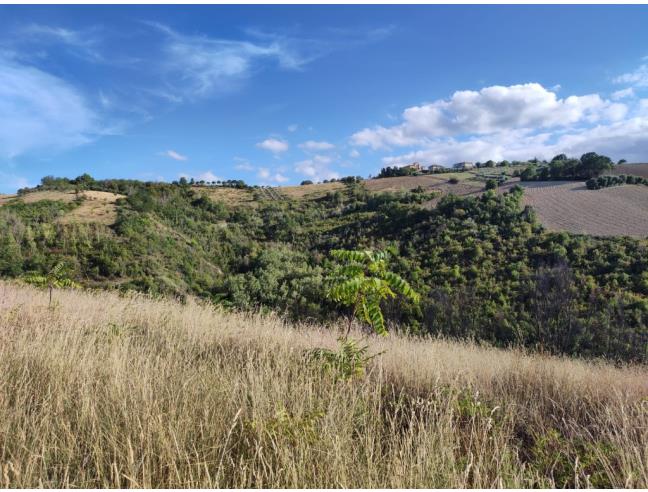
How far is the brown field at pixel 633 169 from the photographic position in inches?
1619

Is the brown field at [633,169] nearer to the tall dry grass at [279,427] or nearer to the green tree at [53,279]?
the tall dry grass at [279,427]

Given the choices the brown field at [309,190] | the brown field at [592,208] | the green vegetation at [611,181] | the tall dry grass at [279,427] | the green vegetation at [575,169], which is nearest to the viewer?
the tall dry grass at [279,427]

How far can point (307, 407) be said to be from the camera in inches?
114

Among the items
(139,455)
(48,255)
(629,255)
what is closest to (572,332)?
(629,255)

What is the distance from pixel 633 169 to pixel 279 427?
56.0 m

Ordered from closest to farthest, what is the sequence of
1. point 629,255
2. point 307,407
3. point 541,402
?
point 307,407, point 541,402, point 629,255

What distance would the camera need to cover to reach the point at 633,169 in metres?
43.4

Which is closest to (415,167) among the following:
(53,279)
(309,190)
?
(309,190)

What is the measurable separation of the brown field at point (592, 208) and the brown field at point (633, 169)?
21.3 ft

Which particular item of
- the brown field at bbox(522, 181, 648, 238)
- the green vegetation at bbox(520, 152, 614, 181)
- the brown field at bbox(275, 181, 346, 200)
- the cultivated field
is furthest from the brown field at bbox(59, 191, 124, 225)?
the green vegetation at bbox(520, 152, 614, 181)

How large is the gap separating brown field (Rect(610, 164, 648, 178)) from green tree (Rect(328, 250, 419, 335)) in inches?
1956

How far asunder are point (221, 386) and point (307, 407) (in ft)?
2.44

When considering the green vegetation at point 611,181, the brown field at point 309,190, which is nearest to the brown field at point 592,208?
the green vegetation at point 611,181

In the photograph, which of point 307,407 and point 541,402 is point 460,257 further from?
point 307,407
